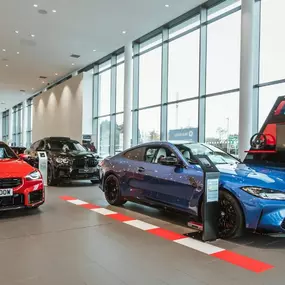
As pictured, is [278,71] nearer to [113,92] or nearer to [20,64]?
[113,92]

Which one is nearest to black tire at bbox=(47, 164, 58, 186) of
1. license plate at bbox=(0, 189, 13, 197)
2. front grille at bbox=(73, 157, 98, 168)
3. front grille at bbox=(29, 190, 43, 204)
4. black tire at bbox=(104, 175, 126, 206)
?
front grille at bbox=(73, 157, 98, 168)

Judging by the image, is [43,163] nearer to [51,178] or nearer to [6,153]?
[51,178]

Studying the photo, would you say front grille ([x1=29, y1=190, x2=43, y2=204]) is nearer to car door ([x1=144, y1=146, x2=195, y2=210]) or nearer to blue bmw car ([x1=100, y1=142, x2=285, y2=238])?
blue bmw car ([x1=100, y1=142, x2=285, y2=238])

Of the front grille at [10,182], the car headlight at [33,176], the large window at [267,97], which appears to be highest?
the large window at [267,97]

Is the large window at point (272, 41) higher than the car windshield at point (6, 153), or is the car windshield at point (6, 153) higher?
the large window at point (272, 41)

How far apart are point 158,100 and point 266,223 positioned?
967cm

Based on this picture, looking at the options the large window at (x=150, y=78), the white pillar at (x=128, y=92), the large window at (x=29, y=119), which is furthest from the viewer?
the large window at (x=29, y=119)

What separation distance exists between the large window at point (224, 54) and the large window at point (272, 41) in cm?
85

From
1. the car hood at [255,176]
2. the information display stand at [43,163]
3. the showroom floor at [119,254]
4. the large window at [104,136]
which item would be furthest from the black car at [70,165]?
the large window at [104,136]

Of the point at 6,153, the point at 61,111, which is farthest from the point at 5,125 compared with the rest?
the point at 6,153

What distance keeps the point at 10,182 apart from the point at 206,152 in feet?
9.64

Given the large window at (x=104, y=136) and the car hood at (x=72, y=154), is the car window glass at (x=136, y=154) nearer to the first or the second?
the car hood at (x=72, y=154)

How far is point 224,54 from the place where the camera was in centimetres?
1002

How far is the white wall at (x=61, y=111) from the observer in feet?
60.3
